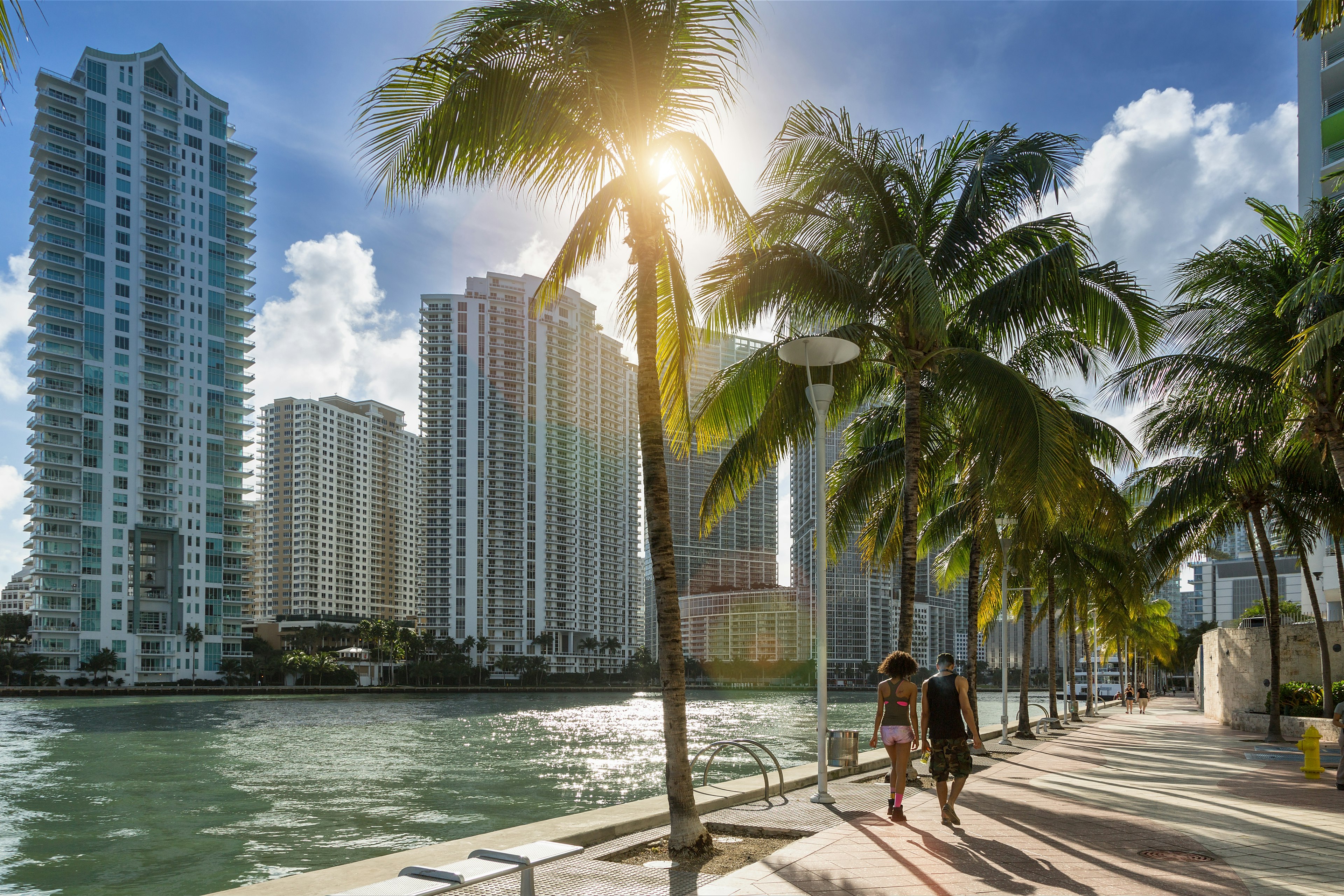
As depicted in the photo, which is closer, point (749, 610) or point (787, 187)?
point (787, 187)

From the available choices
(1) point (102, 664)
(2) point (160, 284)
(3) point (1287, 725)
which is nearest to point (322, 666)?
(1) point (102, 664)

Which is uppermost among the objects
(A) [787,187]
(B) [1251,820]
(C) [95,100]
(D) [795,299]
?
(C) [95,100]

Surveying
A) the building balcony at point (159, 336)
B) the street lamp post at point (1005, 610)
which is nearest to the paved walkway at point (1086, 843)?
the street lamp post at point (1005, 610)

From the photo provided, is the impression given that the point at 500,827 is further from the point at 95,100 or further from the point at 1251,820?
the point at 95,100

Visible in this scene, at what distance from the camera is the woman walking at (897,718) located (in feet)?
33.8

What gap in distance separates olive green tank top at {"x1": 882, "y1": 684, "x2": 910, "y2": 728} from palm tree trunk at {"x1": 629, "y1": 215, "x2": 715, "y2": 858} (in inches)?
114

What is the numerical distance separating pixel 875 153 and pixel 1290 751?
663 inches

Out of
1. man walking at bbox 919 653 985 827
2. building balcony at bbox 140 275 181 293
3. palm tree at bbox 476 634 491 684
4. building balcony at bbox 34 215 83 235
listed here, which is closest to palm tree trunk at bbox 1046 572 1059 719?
man walking at bbox 919 653 985 827

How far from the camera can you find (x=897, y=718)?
34.9ft

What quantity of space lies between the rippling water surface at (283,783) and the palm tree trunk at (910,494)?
9506 millimetres

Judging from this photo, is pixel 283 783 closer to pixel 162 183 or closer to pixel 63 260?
pixel 63 260

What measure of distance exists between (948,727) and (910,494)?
5.06 meters

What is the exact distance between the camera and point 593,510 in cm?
16112

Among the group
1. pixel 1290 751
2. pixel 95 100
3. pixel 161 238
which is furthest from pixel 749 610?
pixel 1290 751
